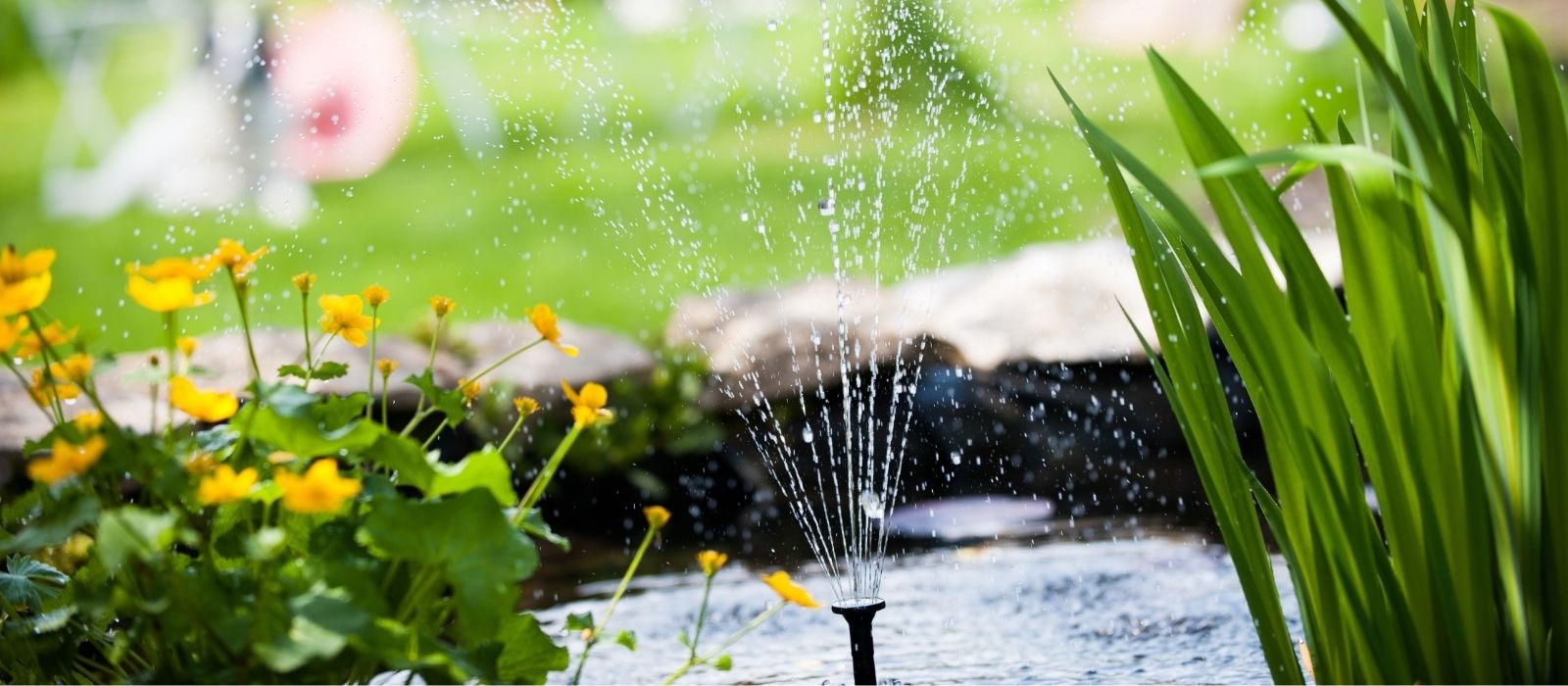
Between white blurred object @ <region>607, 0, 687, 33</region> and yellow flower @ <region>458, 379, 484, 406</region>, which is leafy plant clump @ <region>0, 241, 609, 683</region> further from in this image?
white blurred object @ <region>607, 0, 687, 33</region>

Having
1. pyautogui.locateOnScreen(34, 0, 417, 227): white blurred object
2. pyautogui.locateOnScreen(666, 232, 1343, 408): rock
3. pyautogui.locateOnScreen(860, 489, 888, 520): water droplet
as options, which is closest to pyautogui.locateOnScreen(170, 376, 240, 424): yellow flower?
pyautogui.locateOnScreen(860, 489, 888, 520): water droplet

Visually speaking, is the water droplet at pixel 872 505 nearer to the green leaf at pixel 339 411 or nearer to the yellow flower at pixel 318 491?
the green leaf at pixel 339 411

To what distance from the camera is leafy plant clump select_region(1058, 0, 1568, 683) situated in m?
0.94

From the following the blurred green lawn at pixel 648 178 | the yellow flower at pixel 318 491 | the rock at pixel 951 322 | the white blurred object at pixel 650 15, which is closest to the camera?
the yellow flower at pixel 318 491

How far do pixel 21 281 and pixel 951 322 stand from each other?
368 centimetres

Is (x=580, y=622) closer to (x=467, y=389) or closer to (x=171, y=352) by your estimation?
(x=467, y=389)

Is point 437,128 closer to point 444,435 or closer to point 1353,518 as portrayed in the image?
point 444,435

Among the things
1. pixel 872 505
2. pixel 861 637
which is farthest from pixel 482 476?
pixel 872 505

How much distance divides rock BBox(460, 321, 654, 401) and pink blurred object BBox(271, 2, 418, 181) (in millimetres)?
4807

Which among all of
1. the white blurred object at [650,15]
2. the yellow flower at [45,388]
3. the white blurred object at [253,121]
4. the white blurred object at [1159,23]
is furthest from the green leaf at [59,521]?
the white blurred object at [650,15]

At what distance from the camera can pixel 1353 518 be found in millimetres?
1016

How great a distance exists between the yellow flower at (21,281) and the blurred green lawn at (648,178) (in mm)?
6650

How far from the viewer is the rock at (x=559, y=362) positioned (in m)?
4.46

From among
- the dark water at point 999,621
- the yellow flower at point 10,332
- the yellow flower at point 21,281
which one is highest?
the yellow flower at point 21,281
